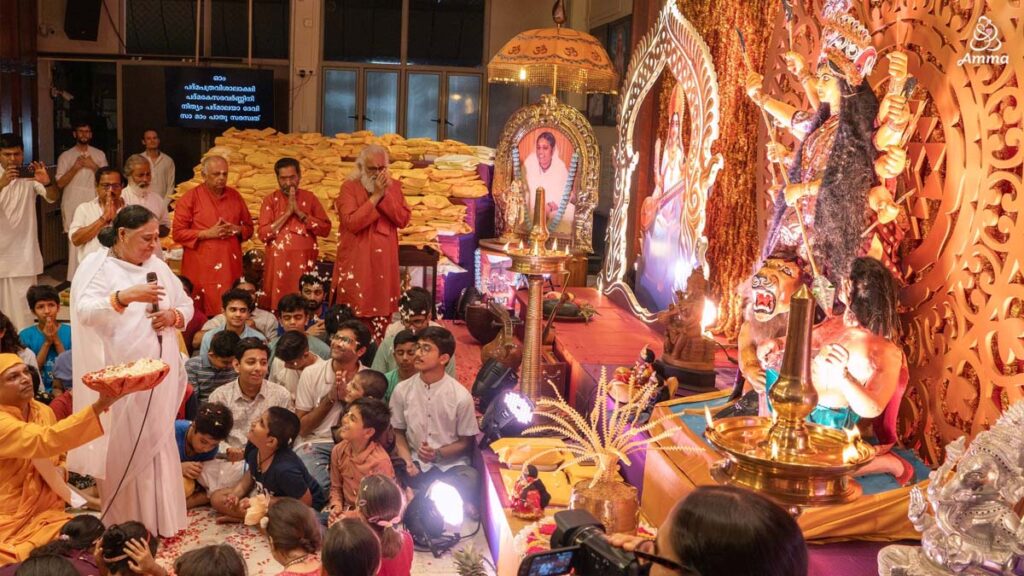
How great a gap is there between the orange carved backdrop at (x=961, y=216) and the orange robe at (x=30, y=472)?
10.2 feet

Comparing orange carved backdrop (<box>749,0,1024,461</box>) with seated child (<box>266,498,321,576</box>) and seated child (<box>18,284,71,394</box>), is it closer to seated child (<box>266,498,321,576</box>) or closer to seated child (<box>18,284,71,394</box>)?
seated child (<box>266,498,321,576</box>)

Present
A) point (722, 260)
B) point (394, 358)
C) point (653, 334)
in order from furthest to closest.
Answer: point (653, 334) → point (722, 260) → point (394, 358)

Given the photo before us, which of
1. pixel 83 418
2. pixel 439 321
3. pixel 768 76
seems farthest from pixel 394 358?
pixel 439 321

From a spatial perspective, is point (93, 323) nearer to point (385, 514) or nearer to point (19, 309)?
point (385, 514)

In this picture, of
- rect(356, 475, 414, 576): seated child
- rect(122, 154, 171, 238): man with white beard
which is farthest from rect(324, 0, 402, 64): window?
rect(356, 475, 414, 576): seated child

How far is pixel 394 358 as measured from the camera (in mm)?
5570

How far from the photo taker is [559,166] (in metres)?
8.54

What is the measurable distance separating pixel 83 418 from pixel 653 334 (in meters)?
4.12

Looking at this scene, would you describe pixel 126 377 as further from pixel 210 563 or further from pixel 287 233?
pixel 287 233

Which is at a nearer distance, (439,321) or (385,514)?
(385,514)

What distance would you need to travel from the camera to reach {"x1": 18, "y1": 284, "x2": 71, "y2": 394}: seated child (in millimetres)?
5688

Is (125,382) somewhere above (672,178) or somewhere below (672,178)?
below

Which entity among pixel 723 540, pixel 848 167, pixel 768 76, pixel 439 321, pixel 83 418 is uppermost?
pixel 768 76

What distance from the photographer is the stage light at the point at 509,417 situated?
15.9 ft
